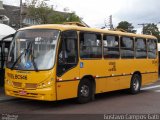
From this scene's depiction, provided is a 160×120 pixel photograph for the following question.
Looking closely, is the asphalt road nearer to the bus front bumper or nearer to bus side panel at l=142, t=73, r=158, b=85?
the bus front bumper

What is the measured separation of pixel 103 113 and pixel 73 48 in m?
2.65

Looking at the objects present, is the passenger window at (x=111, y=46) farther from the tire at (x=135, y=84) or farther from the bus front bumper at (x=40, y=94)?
the bus front bumper at (x=40, y=94)

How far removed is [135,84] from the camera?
720 inches

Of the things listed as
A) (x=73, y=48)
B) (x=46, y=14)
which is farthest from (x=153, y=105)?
(x=46, y=14)

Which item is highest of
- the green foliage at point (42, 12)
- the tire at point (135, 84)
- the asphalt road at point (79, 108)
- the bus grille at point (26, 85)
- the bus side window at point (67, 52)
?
the green foliage at point (42, 12)

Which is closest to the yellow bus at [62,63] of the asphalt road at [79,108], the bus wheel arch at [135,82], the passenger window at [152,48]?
the asphalt road at [79,108]

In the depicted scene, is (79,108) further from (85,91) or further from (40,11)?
(40,11)

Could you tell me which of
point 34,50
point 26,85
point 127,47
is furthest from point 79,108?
point 127,47

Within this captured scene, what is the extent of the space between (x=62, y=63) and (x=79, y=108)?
62.2 inches

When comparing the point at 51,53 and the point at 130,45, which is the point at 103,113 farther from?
the point at 130,45

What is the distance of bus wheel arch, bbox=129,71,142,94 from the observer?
18016 millimetres

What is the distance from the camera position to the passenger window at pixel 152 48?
64.4 ft

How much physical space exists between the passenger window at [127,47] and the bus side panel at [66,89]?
13.0ft

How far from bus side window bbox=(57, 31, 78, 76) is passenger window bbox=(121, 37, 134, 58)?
12.2 feet
